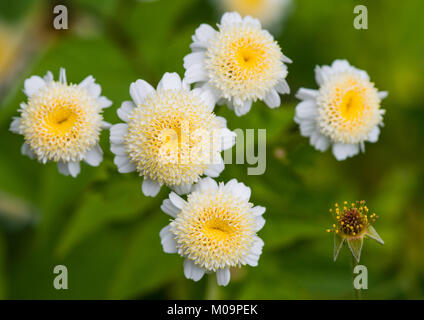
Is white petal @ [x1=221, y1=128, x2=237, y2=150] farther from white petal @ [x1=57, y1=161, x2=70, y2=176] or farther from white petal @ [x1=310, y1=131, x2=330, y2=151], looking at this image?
white petal @ [x1=57, y1=161, x2=70, y2=176]

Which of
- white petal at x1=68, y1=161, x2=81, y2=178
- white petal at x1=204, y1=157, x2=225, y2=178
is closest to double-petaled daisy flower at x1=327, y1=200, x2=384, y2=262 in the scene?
white petal at x1=204, y1=157, x2=225, y2=178

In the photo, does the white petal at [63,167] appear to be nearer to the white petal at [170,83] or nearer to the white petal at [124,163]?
the white petal at [124,163]

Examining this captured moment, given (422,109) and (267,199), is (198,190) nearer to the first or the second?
(267,199)

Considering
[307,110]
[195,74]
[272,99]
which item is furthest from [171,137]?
[307,110]

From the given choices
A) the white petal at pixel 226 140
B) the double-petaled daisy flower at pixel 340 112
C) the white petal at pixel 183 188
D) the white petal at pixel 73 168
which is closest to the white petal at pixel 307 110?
the double-petaled daisy flower at pixel 340 112

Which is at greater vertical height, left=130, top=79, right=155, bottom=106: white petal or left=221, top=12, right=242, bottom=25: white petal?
left=221, top=12, right=242, bottom=25: white petal

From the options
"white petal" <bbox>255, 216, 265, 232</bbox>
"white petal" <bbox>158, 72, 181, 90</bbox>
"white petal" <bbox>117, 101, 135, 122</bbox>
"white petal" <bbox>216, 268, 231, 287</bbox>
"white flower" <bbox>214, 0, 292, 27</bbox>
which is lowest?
"white petal" <bbox>216, 268, 231, 287</bbox>

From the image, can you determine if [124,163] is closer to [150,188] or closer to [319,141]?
[150,188]
